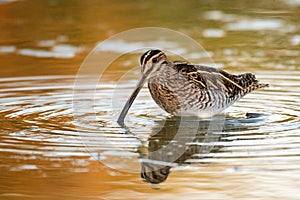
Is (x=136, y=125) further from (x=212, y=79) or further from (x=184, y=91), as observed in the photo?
(x=212, y=79)

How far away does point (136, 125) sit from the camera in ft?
26.2

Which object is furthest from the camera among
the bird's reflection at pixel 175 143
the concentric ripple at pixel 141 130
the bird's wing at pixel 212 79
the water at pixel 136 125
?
the bird's wing at pixel 212 79

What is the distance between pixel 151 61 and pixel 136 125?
0.59m

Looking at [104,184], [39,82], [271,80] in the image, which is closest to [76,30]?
[39,82]

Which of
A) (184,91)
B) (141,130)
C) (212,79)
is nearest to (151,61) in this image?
(184,91)

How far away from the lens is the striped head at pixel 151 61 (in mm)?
7850

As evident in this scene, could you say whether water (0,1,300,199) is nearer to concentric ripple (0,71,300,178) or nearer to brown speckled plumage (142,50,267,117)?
concentric ripple (0,71,300,178)

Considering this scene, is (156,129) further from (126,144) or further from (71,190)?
(71,190)

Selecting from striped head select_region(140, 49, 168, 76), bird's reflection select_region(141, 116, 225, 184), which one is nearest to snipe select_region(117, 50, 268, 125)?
striped head select_region(140, 49, 168, 76)

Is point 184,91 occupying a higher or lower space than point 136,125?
higher

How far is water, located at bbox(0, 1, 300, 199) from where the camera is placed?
6164 millimetres

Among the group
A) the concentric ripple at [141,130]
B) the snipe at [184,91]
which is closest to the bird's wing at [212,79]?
the snipe at [184,91]

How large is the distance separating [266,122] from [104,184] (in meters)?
2.29

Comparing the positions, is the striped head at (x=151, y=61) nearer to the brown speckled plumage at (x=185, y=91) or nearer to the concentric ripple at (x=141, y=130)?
the brown speckled plumage at (x=185, y=91)
